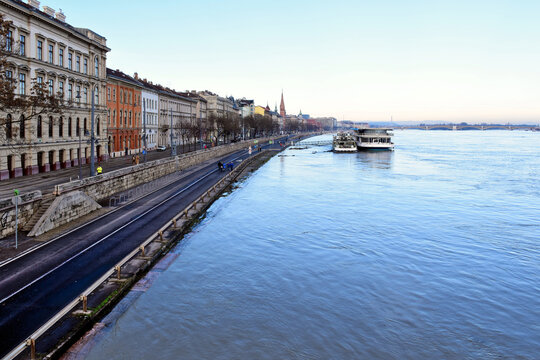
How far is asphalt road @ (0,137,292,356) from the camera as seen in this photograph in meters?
16.7

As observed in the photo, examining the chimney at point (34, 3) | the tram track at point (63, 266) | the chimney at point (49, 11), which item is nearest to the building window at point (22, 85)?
the chimney at point (34, 3)

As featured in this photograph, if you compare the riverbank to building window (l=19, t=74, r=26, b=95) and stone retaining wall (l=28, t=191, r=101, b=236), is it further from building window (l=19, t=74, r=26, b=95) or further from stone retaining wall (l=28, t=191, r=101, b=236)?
building window (l=19, t=74, r=26, b=95)

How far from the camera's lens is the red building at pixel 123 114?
7288cm

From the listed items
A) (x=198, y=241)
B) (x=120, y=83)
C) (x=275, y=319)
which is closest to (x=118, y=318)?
(x=275, y=319)

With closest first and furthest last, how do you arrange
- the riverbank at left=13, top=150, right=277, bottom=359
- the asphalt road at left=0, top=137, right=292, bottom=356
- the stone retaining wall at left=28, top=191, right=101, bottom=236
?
the riverbank at left=13, top=150, right=277, bottom=359
the asphalt road at left=0, top=137, right=292, bottom=356
the stone retaining wall at left=28, top=191, right=101, bottom=236

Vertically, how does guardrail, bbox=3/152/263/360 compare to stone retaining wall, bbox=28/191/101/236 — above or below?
below

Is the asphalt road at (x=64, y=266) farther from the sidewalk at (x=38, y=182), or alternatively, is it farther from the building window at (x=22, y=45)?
the building window at (x=22, y=45)

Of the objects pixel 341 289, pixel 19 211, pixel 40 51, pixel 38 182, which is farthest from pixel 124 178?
pixel 341 289

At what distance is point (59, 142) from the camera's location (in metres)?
52.3

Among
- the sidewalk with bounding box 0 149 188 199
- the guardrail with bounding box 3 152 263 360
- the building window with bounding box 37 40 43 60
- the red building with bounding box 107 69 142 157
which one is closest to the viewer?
the guardrail with bounding box 3 152 263 360

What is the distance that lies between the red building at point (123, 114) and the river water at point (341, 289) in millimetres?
36703

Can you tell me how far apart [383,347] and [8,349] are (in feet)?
43.1

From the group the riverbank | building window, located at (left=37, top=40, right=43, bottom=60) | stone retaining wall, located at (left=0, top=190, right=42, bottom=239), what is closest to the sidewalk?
stone retaining wall, located at (left=0, top=190, right=42, bottom=239)

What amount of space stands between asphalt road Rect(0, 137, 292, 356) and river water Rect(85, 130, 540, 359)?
2.36m
